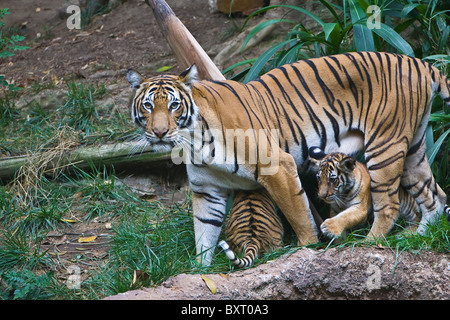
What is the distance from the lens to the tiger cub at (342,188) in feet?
15.6

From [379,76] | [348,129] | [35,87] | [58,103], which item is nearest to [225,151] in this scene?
[348,129]

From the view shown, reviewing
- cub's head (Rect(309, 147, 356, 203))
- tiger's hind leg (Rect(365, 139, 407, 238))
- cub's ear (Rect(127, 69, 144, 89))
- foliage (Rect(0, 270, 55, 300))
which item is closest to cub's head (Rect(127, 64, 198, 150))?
cub's ear (Rect(127, 69, 144, 89))

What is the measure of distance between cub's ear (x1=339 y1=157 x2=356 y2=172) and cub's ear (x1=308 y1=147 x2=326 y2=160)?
20 centimetres

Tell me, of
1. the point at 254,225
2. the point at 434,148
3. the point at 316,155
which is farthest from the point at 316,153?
the point at 434,148

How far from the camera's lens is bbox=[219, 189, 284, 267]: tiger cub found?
4922mm

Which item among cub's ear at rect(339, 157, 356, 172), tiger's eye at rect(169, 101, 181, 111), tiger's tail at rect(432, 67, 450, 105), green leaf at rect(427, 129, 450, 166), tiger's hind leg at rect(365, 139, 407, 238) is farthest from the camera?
green leaf at rect(427, 129, 450, 166)

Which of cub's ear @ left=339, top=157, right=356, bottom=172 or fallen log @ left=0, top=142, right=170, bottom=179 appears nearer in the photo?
cub's ear @ left=339, top=157, right=356, bottom=172

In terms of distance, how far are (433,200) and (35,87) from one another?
18.5 ft

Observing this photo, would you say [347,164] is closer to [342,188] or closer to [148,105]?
[342,188]

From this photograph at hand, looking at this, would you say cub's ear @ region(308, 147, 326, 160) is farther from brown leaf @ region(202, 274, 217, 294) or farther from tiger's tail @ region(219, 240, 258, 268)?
brown leaf @ region(202, 274, 217, 294)

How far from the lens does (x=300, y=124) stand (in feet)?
16.6

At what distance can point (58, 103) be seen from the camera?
794 cm

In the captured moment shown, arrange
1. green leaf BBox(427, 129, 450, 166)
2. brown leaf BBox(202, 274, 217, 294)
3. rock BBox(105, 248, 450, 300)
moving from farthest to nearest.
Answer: green leaf BBox(427, 129, 450, 166)
rock BBox(105, 248, 450, 300)
brown leaf BBox(202, 274, 217, 294)
